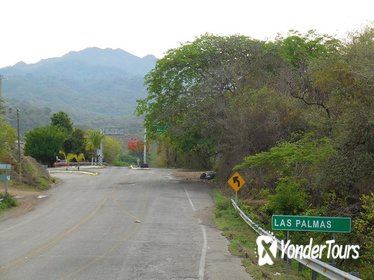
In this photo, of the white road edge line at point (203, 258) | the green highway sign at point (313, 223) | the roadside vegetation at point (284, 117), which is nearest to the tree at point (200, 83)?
the roadside vegetation at point (284, 117)

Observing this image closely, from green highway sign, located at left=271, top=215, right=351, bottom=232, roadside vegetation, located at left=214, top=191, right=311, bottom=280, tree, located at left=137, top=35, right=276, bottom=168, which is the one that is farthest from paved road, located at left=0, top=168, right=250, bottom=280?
tree, located at left=137, top=35, right=276, bottom=168

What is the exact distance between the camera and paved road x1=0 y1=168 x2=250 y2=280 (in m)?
13.7

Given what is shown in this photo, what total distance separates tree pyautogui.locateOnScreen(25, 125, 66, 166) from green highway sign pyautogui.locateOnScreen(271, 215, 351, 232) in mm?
75150

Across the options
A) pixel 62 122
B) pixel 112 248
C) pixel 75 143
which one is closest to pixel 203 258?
pixel 112 248

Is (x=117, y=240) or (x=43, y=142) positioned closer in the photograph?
(x=117, y=240)

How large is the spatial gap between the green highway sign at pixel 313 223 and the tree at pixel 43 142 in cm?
7515

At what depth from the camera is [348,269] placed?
1658cm

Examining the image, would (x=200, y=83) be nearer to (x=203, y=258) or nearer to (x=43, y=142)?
(x=203, y=258)

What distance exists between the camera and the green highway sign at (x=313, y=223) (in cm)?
1167

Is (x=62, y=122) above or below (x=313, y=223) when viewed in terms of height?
above

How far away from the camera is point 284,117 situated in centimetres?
3309

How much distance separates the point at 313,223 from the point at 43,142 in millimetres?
76640

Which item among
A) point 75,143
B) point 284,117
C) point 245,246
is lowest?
point 245,246

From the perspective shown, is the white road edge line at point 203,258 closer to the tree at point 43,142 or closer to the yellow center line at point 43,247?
the yellow center line at point 43,247
